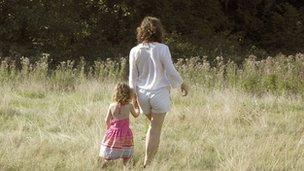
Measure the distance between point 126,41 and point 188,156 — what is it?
1194 cm

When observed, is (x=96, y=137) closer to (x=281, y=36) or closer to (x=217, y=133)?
(x=217, y=133)

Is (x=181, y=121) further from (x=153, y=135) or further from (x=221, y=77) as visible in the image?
(x=221, y=77)

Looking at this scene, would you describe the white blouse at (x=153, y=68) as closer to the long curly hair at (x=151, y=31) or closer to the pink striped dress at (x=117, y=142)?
the long curly hair at (x=151, y=31)

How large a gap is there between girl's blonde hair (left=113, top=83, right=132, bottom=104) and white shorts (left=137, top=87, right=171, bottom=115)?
0.12 meters

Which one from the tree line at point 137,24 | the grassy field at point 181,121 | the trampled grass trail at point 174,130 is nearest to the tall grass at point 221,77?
the grassy field at point 181,121

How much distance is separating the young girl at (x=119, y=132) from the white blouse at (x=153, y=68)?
0.15 m

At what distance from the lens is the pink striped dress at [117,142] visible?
6.56 meters

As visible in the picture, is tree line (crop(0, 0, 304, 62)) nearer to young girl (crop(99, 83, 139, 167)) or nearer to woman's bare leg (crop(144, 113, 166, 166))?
young girl (crop(99, 83, 139, 167))

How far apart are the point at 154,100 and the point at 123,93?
37 cm

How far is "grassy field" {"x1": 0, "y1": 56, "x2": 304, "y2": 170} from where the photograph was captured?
22.3 ft

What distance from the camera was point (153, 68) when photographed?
648 centimetres

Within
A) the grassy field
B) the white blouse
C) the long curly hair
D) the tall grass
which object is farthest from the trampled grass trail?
the long curly hair

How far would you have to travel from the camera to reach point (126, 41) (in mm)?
18734

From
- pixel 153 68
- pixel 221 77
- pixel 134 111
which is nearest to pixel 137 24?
pixel 221 77
